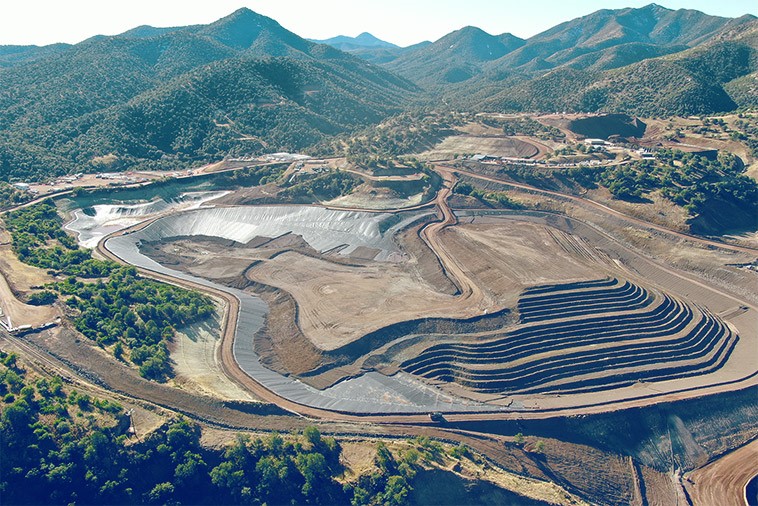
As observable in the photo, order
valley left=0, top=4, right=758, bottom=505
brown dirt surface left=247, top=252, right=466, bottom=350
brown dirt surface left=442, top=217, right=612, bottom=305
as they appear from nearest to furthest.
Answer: valley left=0, top=4, right=758, bottom=505 → brown dirt surface left=247, top=252, right=466, bottom=350 → brown dirt surface left=442, top=217, right=612, bottom=305

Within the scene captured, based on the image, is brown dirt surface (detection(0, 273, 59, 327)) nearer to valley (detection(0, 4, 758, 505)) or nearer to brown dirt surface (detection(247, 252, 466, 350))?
valley (detection(0, 4, 758, 505))

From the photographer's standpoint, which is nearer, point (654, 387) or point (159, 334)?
point (654, 387)

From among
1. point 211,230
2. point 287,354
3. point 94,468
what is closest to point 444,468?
point 287,354

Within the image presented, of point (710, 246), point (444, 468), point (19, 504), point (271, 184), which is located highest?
point (271, 184)

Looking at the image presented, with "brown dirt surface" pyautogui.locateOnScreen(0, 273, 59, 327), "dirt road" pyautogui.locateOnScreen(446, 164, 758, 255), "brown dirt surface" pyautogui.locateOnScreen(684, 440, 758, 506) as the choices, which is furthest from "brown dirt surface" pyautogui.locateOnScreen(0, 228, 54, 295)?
"dirt road" pyautogui.locateOnScreen(446, 164, 758, 255)

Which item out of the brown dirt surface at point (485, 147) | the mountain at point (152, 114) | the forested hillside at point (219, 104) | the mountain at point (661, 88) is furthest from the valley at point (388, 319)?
the mountain at point (661, 88)

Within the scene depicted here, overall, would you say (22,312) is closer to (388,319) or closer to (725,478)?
(388,319)

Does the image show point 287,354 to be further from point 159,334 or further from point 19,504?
point 19,504
